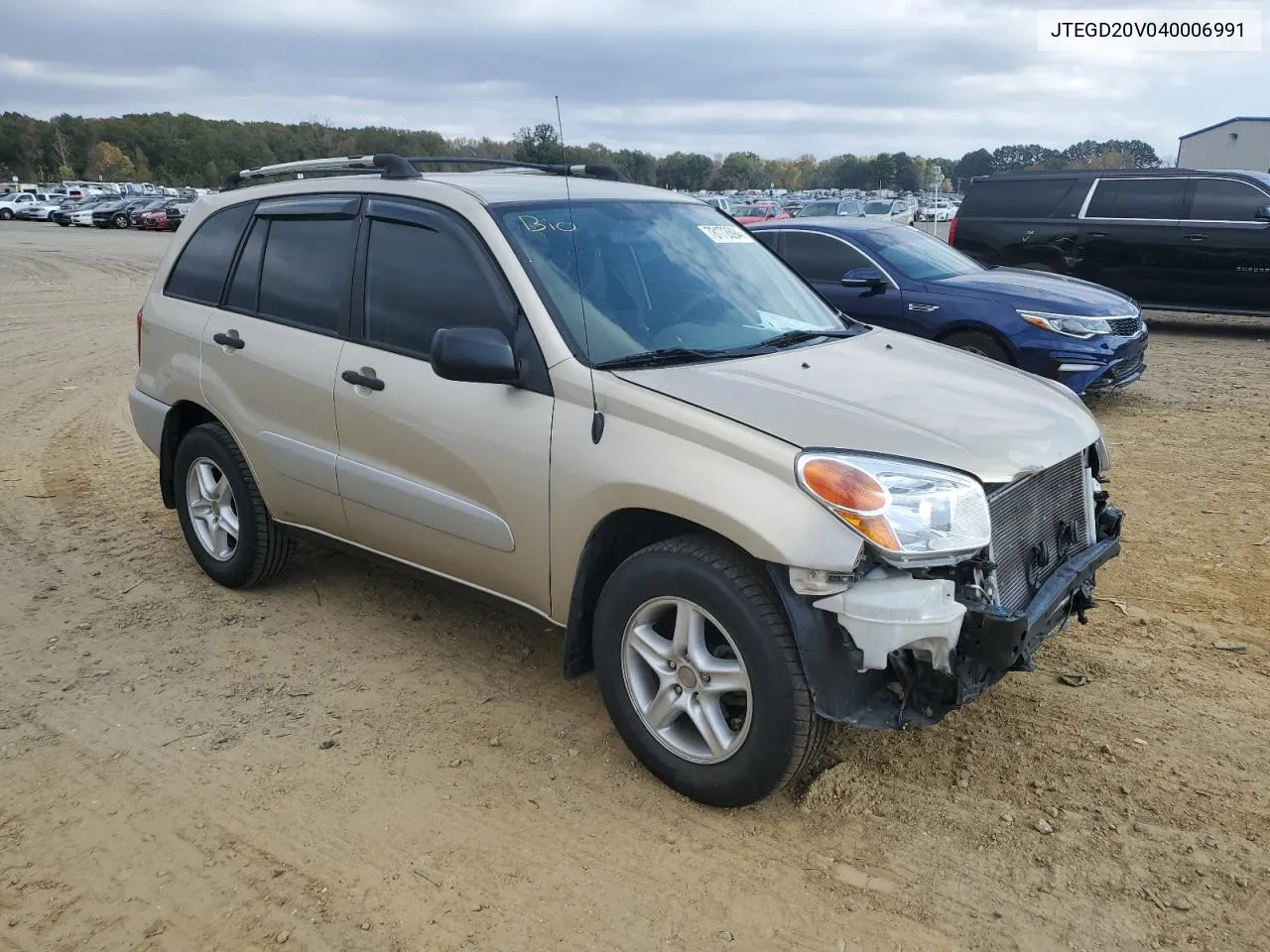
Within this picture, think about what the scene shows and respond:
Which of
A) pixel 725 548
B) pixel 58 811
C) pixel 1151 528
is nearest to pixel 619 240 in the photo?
pixel 725 548

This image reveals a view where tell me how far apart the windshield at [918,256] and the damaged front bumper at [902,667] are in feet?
19.6

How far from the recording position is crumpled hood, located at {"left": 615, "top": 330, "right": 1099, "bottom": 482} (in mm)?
2920

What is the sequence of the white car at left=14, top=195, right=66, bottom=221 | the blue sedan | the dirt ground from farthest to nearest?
the white car at left=14, top=195, right=66, bottom=221
the blue sedan
the dirt ground

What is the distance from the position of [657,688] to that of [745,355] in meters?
1.22

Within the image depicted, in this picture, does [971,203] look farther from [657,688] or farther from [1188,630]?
[657,688]

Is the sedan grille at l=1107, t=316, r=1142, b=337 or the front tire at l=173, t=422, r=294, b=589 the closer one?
the front tire at l=173, t=422, r=294, b=589

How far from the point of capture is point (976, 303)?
796cm

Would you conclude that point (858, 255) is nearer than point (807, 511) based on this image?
No

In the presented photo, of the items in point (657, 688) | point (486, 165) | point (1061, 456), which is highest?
point (486, 165)

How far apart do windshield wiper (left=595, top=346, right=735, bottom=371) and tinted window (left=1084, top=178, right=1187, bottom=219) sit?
10.5 m

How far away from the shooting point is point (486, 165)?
5.04 meters

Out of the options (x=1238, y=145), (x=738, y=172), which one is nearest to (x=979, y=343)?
(x=1238, y=145)

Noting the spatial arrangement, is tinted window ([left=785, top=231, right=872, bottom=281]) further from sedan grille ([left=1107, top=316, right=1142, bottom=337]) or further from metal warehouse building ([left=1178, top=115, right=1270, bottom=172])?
metal warehouse building ([left=1178, top=115, right=1270, bottom=172])

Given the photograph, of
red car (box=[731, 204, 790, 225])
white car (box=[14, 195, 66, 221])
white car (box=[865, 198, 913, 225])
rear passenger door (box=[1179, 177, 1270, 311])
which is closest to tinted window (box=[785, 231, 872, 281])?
rear passenger door (box=[1179, 177, 1270, 311])
